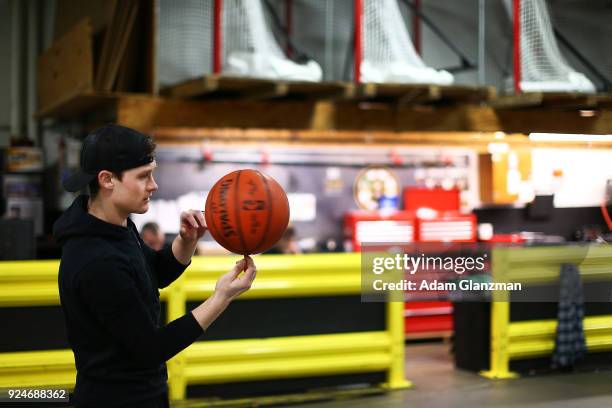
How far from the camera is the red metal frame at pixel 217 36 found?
8.27m

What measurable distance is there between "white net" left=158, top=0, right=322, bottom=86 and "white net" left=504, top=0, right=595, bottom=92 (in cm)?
234

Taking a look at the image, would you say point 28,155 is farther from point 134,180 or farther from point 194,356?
point 134,180

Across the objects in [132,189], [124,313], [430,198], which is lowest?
[124,313]

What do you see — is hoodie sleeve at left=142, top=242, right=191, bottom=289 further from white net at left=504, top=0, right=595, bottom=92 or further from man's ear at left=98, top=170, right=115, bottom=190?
white net at left=504, top=0, right=595, bottom=92

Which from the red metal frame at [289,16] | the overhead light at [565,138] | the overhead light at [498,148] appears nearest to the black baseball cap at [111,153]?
the overhead light at [565,138]

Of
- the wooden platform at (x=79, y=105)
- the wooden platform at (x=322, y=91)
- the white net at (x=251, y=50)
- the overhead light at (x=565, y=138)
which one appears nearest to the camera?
the wooden platform at (x=322, y=91)

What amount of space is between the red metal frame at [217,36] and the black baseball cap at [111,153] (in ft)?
17.6

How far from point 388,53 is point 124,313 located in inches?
266

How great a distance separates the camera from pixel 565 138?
10.9 metres

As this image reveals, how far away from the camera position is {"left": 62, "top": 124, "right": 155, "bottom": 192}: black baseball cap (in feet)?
9.46

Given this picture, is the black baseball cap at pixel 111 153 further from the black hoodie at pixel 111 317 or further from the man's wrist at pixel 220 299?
the man's wrist at pixel 220 299

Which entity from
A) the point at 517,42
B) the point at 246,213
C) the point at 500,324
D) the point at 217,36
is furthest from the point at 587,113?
the point at 246,213

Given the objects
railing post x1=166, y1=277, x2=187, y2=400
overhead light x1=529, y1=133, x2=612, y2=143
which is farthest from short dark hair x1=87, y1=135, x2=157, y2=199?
overhead light x1=529, y1=133, x2=612, y2=143

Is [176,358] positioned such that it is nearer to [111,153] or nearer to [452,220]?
[111,153]
